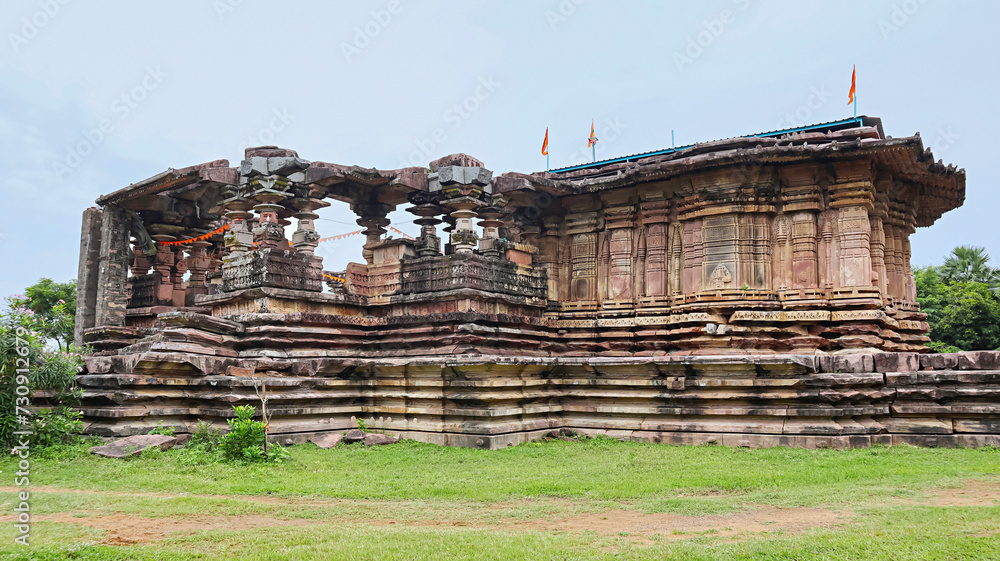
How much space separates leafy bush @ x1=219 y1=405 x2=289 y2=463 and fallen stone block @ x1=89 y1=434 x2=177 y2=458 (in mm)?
1097

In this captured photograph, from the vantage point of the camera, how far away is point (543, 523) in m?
7.62

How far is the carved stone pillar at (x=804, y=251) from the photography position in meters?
14.5

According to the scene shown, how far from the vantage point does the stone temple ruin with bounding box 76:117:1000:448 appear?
1285 centimetres

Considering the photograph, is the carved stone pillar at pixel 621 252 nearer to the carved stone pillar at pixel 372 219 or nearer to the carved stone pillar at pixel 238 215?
the carved stone pillar at pixel 372 219

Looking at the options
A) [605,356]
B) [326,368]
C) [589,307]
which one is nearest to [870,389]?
[605,356]

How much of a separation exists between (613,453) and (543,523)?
548 centimetres

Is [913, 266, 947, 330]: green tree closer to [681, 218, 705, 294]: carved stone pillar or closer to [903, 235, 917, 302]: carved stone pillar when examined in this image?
[903, 235, 917, 302]: carved stone pillar

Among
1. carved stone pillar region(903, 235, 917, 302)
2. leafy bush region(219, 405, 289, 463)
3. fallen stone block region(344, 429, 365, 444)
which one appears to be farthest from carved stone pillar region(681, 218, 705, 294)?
leafy bush region(219, 405, 289, 463)

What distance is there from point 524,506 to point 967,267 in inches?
1454

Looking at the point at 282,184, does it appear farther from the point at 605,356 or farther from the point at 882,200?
the point at 882,200

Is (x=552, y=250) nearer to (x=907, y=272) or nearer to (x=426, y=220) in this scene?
(x=426, y=220)

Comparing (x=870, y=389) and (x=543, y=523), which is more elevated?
(x=870, y=389)

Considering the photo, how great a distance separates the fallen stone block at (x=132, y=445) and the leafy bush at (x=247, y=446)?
1.10 metres

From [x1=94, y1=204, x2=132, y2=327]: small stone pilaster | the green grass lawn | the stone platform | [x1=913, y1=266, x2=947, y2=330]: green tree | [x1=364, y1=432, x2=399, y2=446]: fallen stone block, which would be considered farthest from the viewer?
[x1=913, y1=266, x2=947, y2=330]: green tree
